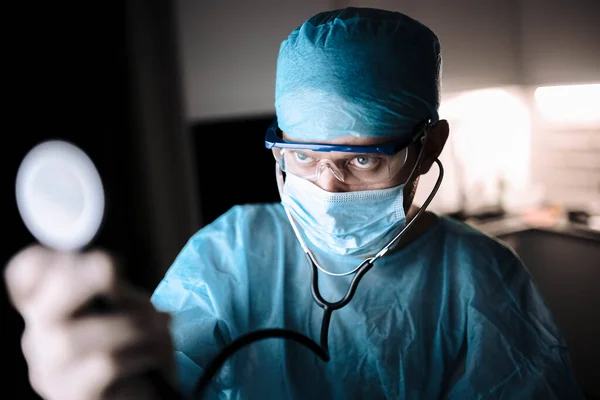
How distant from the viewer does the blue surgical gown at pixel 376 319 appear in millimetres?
823

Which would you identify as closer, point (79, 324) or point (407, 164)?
point (79, 324)

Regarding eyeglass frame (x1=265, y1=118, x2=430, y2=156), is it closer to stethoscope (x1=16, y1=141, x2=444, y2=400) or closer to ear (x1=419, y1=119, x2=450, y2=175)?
ear (x1=419, y1=119, x2=450, y2=175)

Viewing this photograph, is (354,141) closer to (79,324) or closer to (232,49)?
(79,324)

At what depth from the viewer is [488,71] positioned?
94.6 inches

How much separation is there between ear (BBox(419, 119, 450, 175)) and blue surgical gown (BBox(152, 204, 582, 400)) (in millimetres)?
139

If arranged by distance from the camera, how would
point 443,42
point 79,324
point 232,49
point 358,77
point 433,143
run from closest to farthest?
1. point 79,324
2. point 358,77
3. point 433,143
4. point 232,49
5. point 443,42

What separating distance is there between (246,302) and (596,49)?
2.09 meters

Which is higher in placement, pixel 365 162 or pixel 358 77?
pixel 358 77

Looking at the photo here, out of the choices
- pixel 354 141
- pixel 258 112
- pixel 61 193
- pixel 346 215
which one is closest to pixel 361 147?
pixel 354 141

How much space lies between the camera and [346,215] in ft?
2.87

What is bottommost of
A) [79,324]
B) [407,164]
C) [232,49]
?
[79,324]

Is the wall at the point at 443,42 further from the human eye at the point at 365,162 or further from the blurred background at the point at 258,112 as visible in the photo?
the human eye at the point at 365,162

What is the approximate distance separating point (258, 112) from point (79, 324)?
5.77ft

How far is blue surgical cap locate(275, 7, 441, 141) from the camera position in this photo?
80cm
